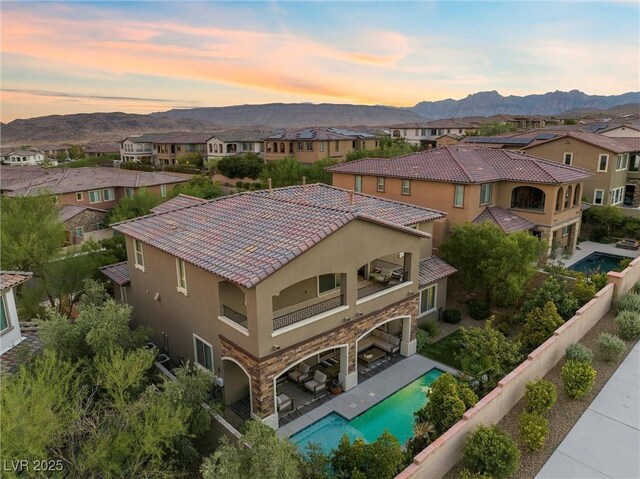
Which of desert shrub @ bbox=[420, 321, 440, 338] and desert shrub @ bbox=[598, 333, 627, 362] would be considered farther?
desert shrub @ bbox=[420, 321, 440, 338]

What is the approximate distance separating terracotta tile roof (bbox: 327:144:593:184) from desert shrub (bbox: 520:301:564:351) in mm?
10992

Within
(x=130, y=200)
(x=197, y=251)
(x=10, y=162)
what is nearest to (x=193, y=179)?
(x=130, y=200)

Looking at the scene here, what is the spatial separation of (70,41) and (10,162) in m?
115

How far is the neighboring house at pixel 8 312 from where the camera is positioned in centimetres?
1562

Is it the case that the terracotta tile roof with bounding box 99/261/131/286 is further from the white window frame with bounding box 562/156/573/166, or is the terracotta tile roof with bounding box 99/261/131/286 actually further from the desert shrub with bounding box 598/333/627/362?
the white window frame with bounding box 562/156/573/166

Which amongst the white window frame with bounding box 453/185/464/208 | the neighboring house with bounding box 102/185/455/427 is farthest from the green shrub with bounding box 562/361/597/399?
the white window frame with bounding box 453/185/464/208

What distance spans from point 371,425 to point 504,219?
59.8 feet

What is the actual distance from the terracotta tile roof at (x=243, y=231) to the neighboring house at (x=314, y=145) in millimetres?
45642

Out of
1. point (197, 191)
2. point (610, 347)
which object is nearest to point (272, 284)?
point (610, 347)

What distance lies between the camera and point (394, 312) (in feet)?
60.7

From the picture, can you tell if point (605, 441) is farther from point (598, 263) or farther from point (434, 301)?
point (598, 263)

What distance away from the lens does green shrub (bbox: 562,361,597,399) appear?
44.7 feet

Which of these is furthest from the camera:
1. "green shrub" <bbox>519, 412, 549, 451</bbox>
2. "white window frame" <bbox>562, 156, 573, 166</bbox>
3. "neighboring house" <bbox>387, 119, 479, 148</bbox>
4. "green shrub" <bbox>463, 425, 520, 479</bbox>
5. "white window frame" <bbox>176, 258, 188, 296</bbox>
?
"neighboring house" <bbox>387, 119, 479, 148</bbox>

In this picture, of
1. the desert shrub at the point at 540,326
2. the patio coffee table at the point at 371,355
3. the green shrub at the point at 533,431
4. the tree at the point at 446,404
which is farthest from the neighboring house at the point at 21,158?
the green shrub at the point at 533,431
